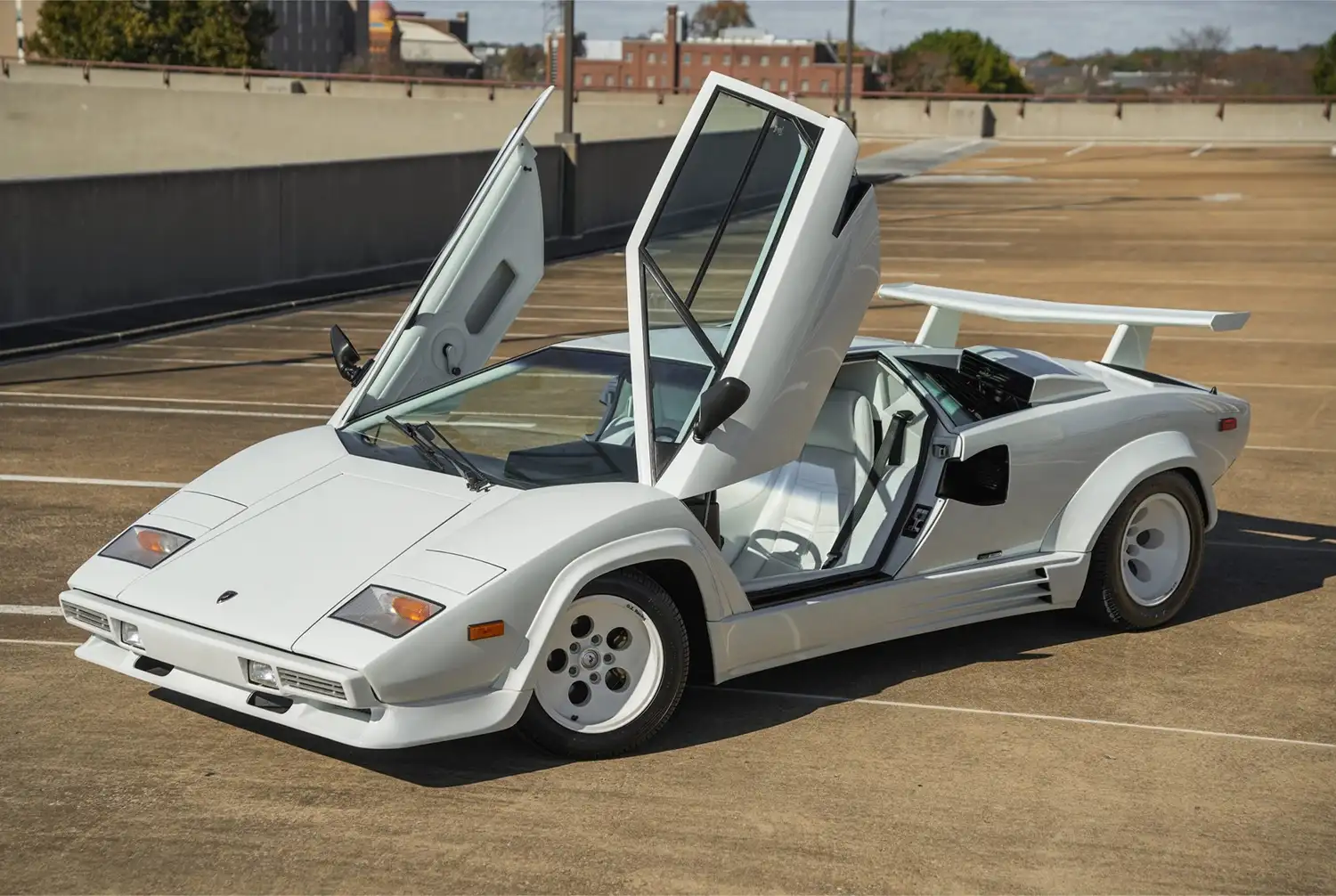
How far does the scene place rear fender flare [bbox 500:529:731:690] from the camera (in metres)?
5.00

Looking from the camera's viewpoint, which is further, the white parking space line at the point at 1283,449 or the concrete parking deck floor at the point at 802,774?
the white parking space line at the point at 1283,449

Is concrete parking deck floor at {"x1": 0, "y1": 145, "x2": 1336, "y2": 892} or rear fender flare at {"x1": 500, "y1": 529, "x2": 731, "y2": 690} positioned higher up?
rear fender flare at {"x1": 500, "y1": 529, "x2": 731, "y2": 690}

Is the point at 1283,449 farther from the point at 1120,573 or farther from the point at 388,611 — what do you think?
the point at 388,611

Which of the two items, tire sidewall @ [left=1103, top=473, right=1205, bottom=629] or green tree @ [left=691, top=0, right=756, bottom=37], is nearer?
tire sidewall @ [left=1103, top=473, right=1205, bottom=629]

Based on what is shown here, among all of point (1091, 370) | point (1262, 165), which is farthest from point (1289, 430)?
point (1262, 165)

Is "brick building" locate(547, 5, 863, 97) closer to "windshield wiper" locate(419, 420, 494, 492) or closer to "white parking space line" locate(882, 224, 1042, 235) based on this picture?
"white parking space line" locate(882, 224, 1042, 235)

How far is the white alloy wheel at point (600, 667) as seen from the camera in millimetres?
5191

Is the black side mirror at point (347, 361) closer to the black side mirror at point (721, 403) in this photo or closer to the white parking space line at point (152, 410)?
the black side mirror at point (721, 403)

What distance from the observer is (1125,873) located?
4527 millimetres

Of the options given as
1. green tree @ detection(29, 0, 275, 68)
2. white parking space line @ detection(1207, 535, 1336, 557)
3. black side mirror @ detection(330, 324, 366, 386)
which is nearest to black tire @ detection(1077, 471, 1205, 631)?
white parking space line @ detection(1207, 535, 1336, 557)

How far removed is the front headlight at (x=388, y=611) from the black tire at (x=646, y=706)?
1.49ft

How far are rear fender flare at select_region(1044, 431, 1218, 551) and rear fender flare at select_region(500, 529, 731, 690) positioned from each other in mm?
1797

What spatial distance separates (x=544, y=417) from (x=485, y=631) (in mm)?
1248

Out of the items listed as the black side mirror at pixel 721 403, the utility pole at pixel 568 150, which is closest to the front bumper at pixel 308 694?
the black side mirror at pixel 721 403
